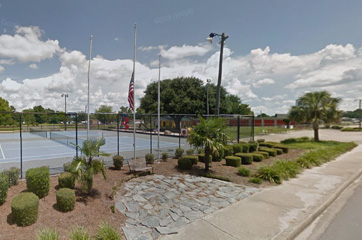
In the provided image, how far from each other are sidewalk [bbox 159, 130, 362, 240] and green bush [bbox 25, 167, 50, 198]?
3.63 m

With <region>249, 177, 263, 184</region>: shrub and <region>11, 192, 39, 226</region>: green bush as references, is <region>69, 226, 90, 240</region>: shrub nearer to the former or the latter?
<region>11, 192, 39, 226</region>: green bush

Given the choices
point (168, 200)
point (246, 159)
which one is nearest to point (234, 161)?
point (246, 159)

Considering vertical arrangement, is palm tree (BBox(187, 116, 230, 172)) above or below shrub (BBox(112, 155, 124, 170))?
above

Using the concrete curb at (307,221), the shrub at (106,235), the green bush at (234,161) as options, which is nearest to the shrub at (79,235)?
the shrub at (106,235)

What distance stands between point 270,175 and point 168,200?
4.89m

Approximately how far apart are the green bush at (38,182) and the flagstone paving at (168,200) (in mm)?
2048

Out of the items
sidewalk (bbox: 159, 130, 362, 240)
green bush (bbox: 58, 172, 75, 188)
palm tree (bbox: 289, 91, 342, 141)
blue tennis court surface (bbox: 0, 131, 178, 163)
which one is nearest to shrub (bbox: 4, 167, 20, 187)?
green bush (bbox: 58, 172, 75, 188)

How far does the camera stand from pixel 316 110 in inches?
875

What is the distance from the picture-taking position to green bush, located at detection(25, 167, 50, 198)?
5.32 metres

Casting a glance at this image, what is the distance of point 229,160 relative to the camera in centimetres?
1088

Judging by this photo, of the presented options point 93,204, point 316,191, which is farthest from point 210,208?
point 316,191

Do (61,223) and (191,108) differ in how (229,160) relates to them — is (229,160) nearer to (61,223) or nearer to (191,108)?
(61,223)

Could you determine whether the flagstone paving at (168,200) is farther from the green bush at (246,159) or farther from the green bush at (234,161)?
the green bush at (246,159)

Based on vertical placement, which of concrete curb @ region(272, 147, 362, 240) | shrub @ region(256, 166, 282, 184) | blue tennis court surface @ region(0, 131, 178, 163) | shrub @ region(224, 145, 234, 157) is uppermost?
shrub @ region(224, 145, 234, 157)
